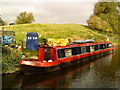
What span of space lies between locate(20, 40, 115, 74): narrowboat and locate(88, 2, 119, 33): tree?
126ft

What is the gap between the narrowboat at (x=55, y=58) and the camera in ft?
56.7

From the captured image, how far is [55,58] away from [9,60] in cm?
561

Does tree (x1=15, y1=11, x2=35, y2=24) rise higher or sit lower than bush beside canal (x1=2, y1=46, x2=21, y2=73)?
higher

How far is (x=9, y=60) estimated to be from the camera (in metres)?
18.1

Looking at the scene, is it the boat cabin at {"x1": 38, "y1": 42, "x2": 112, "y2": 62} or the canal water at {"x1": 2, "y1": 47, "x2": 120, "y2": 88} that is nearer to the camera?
the canal water at {"x1": 2, "y1": 47, "x2": 120, "y2": 88}

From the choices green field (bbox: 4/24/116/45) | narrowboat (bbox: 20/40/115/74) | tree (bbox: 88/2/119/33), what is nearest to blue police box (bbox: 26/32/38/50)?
narrowboat (bbox: 20/40/115/74)

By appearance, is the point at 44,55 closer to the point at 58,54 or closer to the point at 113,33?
the point at 58,54

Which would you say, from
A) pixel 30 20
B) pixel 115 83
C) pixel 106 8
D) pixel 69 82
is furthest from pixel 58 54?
pixel 30 20

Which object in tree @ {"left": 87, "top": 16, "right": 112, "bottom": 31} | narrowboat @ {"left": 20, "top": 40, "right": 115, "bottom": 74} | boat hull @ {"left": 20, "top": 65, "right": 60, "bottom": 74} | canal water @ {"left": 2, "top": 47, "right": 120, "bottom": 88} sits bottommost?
canal water @ {"left": 2, "top": 47, "right": 120, "bottom": 88}

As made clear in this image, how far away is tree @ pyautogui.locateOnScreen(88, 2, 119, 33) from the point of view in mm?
62112

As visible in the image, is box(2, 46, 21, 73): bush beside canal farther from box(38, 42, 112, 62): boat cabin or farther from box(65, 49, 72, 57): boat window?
box(65, 49, 72, 57): boat window

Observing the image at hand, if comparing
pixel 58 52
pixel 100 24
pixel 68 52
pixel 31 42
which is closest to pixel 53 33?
pixel 31 42

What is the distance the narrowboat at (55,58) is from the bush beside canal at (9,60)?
5.49 feet

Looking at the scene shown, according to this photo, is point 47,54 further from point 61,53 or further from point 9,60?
point 9,60
